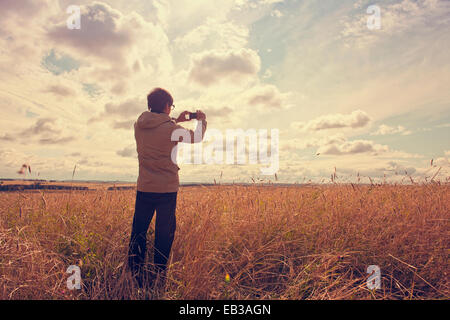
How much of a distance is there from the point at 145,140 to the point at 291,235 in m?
2.59

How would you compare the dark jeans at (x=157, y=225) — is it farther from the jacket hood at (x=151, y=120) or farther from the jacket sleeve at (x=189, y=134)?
the jacket hood at (x=151, y=120)

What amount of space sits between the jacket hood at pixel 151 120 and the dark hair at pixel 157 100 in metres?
0.13

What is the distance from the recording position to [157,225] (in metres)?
3.29

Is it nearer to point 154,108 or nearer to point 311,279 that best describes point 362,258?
point 311,279

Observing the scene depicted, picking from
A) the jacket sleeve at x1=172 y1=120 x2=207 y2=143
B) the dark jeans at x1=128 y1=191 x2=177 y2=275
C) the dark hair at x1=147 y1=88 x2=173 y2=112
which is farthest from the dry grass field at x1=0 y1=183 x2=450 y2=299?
the dark hair at x1=147 y1=88 x2=173 y2=112

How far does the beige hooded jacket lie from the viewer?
10.5ft

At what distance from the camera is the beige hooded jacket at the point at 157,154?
3.21m

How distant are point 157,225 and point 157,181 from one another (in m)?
0.60

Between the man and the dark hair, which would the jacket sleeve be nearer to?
the man

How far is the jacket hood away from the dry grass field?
5.27 feet

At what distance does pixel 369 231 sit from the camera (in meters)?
4.03

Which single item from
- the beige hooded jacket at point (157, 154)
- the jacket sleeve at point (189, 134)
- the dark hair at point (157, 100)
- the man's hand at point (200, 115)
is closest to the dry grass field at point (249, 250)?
the beige hooded jacket at point (157, 154)

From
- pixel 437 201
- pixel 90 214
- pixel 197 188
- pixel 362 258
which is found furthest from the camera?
pixel 197 188
